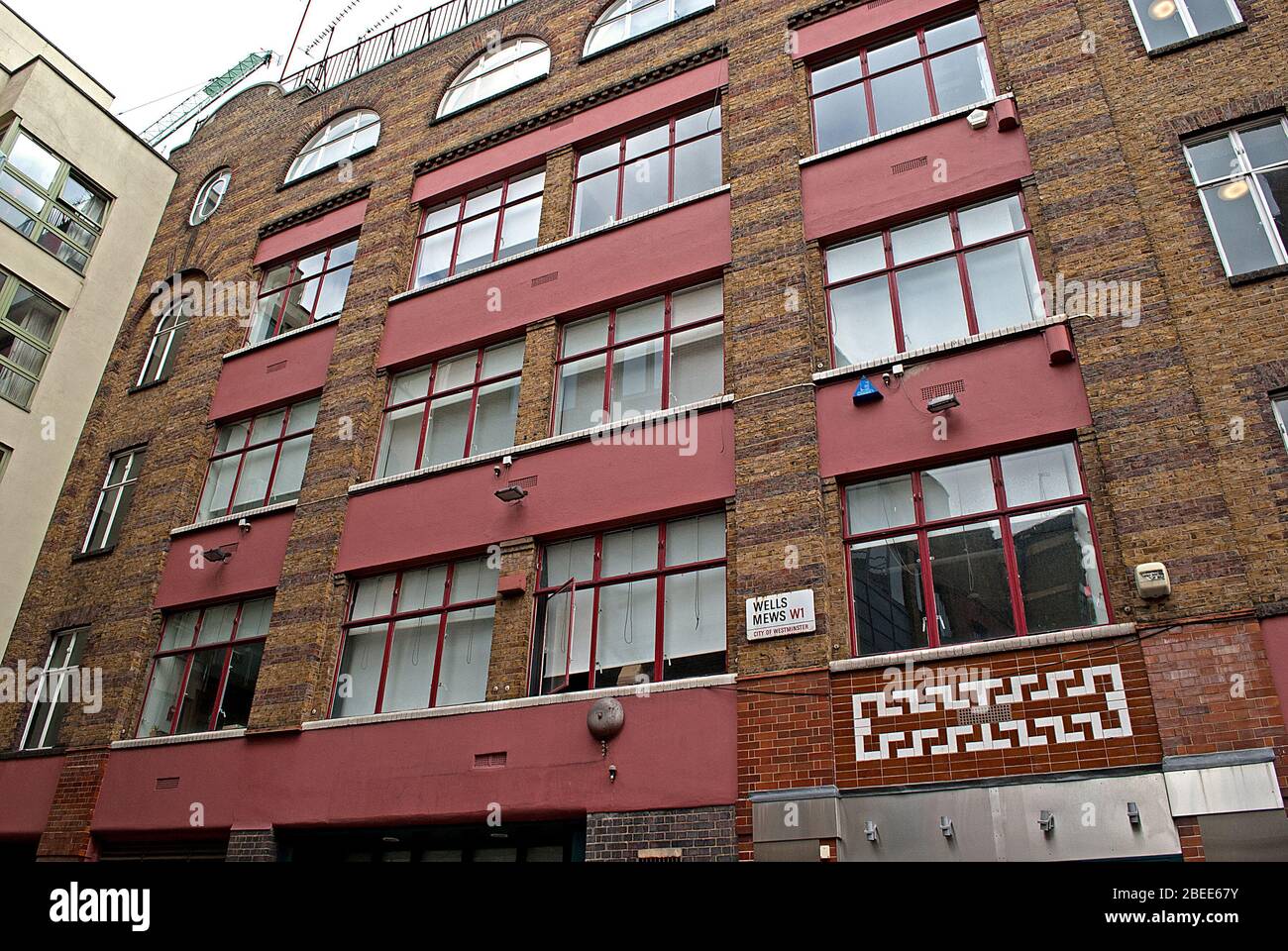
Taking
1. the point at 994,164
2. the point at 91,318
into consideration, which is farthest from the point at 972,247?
the point at 91,318

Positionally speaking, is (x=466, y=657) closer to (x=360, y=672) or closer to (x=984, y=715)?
(x=360, y=672)

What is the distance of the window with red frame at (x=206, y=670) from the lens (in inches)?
659

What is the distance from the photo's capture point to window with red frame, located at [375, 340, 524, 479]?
55.4 ft

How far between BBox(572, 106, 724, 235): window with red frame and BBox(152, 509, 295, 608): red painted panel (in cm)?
796

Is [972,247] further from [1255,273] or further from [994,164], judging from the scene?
[1255,273]

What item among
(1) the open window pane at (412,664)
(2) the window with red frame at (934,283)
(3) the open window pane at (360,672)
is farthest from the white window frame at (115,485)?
(2) the window with red frame at (934,283)

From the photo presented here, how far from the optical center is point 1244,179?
1238 centimetres

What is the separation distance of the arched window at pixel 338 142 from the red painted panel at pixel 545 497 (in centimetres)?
1031

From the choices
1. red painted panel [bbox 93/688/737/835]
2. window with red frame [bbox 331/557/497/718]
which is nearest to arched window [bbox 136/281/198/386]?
red painted panel [bbox 93/688/737/835]

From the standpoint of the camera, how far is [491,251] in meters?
18.9

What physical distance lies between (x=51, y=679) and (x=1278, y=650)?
20.6 m

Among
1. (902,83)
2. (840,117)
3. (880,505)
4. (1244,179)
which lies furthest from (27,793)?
(1244,179)

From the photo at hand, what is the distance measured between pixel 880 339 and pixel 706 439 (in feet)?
9.53

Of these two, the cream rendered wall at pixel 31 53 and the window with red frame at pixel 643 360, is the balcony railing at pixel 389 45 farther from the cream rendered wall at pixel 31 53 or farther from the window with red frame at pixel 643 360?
the window with red frame at pixel 643 360
